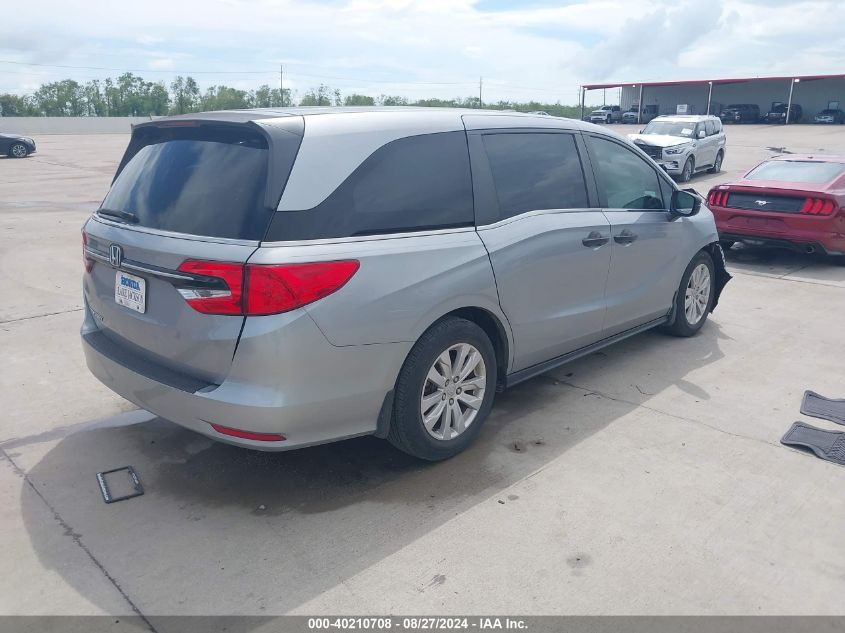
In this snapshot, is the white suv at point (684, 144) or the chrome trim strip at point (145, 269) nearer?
the chrome trim strip at point (145, 269)

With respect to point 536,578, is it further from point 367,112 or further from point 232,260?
point 367,112

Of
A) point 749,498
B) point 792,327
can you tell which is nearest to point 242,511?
point 749,498

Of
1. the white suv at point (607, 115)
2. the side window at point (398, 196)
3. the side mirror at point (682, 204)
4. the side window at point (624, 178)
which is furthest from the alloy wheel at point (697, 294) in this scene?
the white suv at point (607, 115)

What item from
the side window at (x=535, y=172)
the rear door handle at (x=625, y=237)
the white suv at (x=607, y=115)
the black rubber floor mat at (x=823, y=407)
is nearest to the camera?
the side window at (x=535, y=172)

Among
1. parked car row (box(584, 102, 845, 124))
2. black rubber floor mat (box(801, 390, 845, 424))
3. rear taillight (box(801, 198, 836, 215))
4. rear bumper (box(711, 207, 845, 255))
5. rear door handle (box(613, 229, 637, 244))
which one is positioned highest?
parked car row (box(584, 102, 845, 124))

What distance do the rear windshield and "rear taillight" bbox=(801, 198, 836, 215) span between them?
25.8ft

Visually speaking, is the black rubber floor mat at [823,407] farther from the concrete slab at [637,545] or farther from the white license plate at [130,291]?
the white license plate at [130,291]

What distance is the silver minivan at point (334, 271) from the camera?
3.14m

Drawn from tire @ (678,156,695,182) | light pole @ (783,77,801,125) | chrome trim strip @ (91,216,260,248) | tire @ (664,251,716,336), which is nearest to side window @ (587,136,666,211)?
A: tire @ (664,251,716,336)

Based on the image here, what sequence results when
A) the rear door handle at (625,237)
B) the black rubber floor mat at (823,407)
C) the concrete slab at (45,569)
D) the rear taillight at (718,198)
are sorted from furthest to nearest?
1. the rear taillight at (718,198)
2. the rear door handle at (625,237)
3. the black rubber floor mat at (823,407)
4. the concrete slab at (45,569)

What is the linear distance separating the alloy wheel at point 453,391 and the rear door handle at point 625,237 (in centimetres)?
157

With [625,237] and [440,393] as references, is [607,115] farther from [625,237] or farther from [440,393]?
[440,393]

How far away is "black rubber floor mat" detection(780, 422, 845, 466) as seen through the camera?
13.4ft

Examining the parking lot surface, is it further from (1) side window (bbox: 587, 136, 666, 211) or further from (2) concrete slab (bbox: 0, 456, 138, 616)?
(1) side window (bbox: 587, 136, 666, 211)
